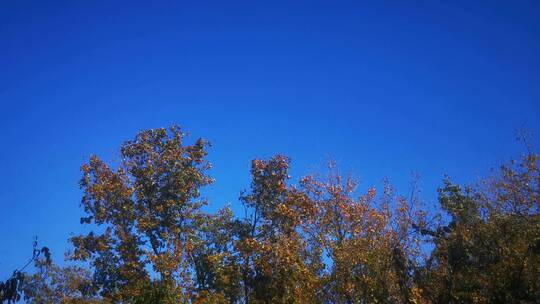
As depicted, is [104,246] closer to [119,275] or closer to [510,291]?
[119,275]

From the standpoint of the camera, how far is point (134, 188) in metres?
30.3

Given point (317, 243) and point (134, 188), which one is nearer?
point (317, 243)

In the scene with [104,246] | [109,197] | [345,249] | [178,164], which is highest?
[178,164]

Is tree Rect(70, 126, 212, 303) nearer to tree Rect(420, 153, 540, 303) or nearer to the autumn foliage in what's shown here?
the autumn foliage

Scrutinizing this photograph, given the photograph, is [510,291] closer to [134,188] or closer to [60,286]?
[134,188]

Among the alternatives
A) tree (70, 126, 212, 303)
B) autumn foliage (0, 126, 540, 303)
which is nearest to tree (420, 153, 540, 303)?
autumn foliage (0, 126, 540, 303)

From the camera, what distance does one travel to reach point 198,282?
3083 centimetres

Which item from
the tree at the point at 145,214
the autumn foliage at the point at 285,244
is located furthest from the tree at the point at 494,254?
the tree at the point at 145,214

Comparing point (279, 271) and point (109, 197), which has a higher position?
point (109, 197)

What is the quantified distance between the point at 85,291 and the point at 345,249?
59.5 ft

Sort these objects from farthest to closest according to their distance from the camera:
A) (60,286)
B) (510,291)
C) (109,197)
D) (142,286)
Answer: (60,286) → (109,197) → (142,286) → (510,291)

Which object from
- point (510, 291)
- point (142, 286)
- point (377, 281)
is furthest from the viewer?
point (142, 286)

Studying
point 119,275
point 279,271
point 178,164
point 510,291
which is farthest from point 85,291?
point 510,291

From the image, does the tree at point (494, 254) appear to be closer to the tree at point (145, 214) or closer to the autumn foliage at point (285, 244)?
the autumn foliage at point (285, 244)
